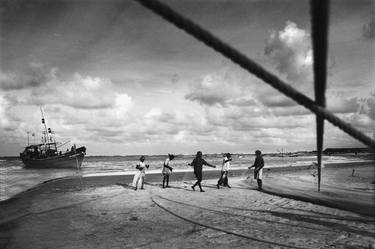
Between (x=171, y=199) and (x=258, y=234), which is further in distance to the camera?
(x=171, y=199)

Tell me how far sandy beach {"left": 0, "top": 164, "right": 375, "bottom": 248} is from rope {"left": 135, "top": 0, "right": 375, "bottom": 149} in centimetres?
631

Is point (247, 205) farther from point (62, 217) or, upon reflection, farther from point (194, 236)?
point (62, 217)

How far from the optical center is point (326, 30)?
0.86 metres

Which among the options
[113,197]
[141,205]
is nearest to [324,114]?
[141,205]

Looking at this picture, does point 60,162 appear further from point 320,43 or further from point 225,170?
point 320,43

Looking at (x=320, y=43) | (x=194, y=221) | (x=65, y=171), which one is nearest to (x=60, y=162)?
(x=65, y=171)

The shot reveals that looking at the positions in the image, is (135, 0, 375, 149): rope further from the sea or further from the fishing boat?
the fishing boat

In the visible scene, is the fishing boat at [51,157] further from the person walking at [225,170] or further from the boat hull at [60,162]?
the person walking at [225,170]

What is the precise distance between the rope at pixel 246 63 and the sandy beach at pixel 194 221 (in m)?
6.31

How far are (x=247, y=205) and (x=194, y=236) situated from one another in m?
4.54

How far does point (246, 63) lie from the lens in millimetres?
974

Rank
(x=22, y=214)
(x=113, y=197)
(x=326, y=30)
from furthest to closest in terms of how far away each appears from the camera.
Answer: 1. (x=113, y=197)
2. (x=22, y=214)
3. (x=326, y=30)

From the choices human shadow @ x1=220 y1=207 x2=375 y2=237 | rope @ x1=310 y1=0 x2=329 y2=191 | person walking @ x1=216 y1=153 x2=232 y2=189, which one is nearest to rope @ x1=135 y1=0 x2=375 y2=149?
rope @ x1=310 y1=0 x2=329 y2=191

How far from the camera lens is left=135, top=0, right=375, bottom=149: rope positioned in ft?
2.93
